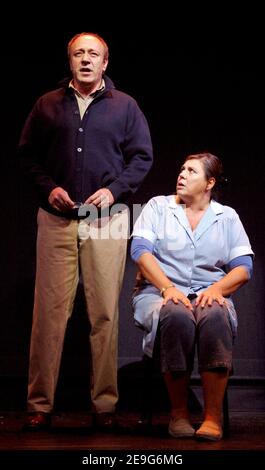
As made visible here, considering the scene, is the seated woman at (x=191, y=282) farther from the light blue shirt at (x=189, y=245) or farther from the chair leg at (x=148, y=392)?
the chair leg at (x=148, y=392)

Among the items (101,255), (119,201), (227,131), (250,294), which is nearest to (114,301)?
(101,255)

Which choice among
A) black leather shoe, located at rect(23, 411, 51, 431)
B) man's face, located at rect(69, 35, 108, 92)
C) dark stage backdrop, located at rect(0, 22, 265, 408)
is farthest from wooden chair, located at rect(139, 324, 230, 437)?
man's face, located at rect(69, 35, 108, 92)

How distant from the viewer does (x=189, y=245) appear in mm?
3145

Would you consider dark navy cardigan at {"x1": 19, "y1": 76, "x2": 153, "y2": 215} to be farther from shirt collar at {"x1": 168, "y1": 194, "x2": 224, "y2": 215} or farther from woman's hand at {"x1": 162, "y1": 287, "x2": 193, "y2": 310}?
woman's hand at {"x1": 162, "y1": 287, "x2": 193, "y2": 310}

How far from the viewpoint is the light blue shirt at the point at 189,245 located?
3.13 meters

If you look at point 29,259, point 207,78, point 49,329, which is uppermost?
point 207,78

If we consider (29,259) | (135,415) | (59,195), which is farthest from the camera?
(29,259)

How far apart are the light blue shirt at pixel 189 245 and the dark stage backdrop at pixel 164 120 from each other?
2.36ft

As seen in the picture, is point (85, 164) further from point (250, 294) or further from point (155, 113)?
point (250, 294)

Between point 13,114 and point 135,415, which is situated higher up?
point 13,114

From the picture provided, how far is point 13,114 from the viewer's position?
3.92 metres

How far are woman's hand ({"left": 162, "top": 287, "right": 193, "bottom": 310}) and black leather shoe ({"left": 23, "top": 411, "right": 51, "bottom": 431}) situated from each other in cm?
70

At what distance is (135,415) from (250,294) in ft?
2.92

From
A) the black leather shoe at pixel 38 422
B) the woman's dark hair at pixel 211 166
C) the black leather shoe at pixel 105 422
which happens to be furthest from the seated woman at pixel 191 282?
the black leather shoe at pixel 38 422
